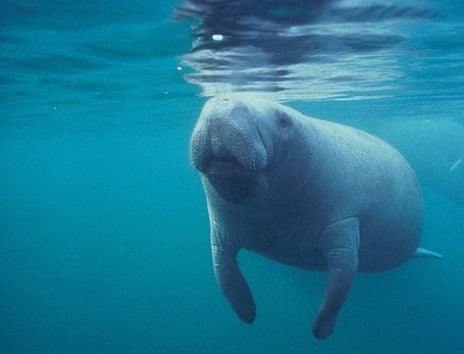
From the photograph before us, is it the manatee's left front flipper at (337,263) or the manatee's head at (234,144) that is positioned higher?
the manatee's head at (234,144)

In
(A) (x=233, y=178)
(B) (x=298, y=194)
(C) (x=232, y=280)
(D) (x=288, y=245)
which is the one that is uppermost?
(A) (x=233, y=178)

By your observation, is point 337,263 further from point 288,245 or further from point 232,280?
point 232,280

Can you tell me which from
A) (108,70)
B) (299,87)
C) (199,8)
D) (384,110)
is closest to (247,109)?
(199,8)

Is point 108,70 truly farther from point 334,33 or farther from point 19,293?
point 19,293

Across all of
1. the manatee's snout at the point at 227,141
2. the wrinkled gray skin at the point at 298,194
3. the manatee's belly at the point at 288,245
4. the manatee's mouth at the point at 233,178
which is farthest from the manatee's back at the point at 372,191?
the manatee's snout at the point at 227,141

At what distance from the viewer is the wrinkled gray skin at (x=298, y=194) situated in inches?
159

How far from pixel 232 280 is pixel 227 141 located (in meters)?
3.08

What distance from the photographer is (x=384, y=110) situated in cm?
2095

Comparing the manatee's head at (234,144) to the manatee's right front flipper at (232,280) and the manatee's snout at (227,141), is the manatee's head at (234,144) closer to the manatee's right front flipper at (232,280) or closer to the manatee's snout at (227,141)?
the manatee's snout at (227,141)

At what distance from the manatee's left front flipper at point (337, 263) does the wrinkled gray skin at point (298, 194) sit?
12 millimetres

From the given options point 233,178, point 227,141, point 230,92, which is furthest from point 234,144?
point 230,92

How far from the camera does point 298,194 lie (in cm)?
529

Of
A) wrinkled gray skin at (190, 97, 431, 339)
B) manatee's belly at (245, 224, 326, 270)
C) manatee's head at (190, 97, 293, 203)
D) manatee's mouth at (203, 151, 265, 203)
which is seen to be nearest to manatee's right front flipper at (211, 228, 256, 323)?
wrinkled gray skin at (190, 97, 431, 339)

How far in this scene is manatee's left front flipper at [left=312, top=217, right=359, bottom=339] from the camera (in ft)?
18.4
